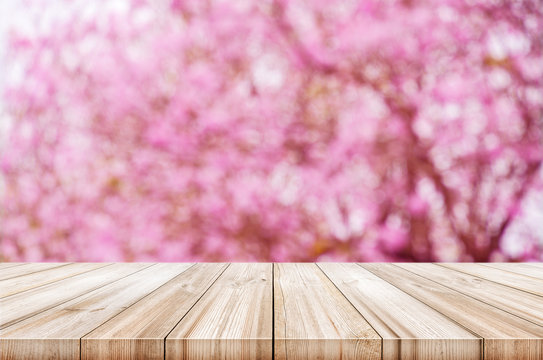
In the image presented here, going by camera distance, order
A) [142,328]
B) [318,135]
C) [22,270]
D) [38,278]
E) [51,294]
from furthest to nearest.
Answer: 1. [318,135]
2. [22,270]
3. [38,278]
4. [51,294]
5. [142,328]

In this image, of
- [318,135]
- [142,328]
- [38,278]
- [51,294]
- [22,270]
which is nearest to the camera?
[142,328]

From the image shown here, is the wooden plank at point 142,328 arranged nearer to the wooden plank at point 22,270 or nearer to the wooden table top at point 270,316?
the wooden table top at point 270,316

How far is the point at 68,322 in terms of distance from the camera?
691 mm

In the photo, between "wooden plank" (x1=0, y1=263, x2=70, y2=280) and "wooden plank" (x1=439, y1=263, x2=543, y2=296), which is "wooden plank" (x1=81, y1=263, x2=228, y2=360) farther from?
"wooden plank" (x1=439, y1=263, x2=543, y2=296)

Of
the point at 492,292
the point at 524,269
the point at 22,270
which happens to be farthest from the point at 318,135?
the point at 22,270

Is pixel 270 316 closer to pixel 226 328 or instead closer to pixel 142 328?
pixel 226 328

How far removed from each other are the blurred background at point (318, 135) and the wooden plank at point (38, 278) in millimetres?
594

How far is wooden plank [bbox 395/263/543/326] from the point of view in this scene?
0.78 meters

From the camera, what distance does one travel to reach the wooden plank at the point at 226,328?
612mm

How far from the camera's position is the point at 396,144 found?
189cm

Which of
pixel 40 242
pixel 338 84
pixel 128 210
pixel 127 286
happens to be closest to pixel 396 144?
pixel 338 84

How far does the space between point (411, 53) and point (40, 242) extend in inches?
70.3

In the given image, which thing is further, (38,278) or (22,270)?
(22,270)

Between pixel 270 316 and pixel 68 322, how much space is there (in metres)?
0.31
